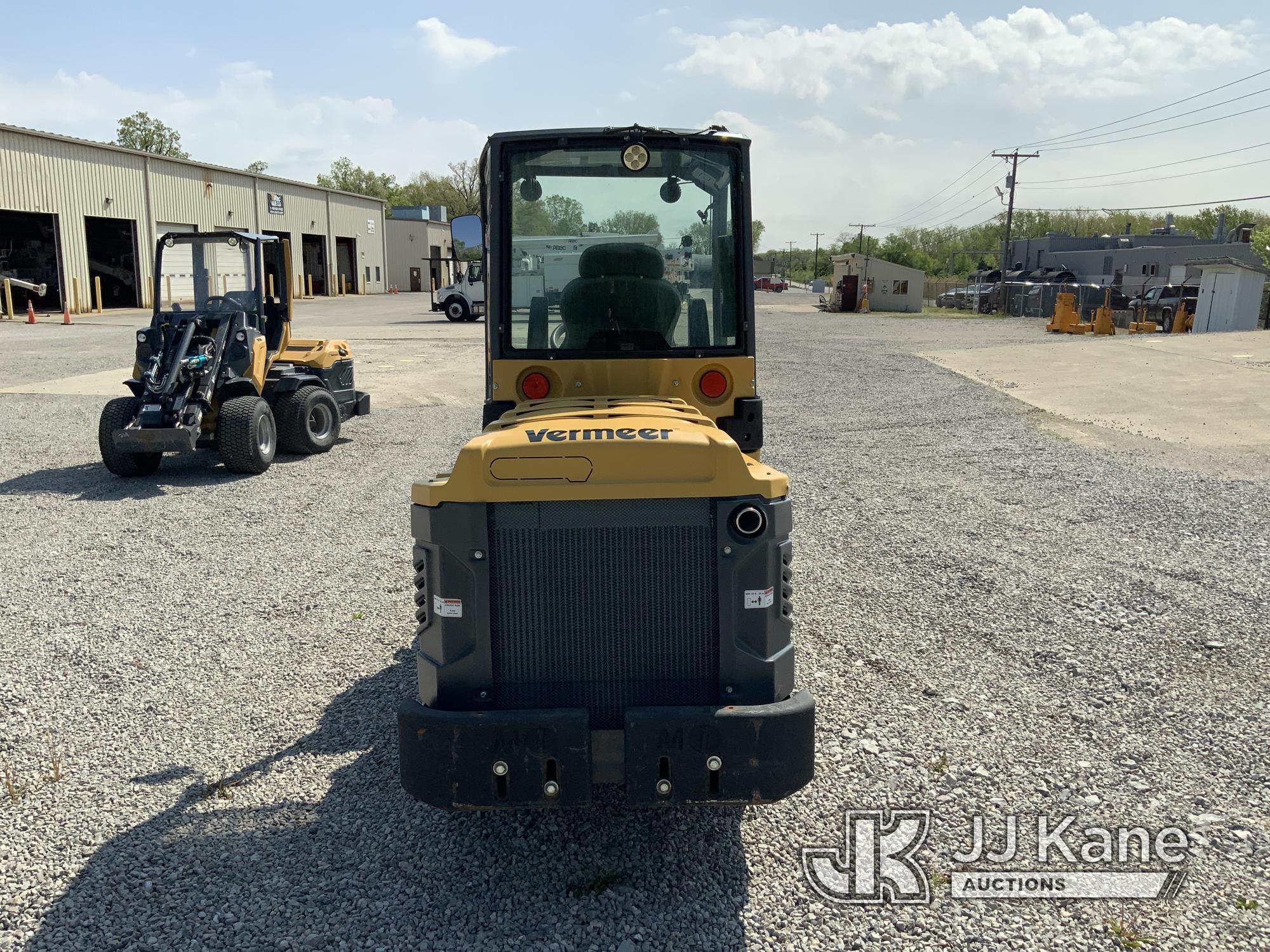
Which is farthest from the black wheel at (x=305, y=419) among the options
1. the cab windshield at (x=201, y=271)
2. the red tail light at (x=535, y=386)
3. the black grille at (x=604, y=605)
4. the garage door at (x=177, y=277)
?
the black grille at (x=604, y=605)

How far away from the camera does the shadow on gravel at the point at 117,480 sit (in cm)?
909

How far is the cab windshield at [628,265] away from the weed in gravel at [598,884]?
7.27 feet

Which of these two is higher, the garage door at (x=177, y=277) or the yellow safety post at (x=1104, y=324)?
the garage door at (x=177, y=277)

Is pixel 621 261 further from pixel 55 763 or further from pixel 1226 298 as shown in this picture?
pixel 1226 298

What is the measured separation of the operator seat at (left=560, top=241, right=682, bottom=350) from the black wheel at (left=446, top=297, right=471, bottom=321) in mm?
31256

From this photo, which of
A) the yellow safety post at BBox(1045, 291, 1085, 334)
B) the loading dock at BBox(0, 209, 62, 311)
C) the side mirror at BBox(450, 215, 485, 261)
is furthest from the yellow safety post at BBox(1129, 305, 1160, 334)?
the loading dock at BBox(0, 209, 62, 311)

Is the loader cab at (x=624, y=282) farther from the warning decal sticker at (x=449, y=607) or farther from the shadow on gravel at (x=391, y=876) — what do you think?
the shadow on gravel at (x=391, y=876)

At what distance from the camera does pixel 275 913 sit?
3.21 metres

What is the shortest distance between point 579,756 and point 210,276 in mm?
8691

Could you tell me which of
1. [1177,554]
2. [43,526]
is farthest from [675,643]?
[43,526]

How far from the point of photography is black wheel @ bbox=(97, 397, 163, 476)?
941 cm

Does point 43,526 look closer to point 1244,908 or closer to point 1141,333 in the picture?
point 1244,908

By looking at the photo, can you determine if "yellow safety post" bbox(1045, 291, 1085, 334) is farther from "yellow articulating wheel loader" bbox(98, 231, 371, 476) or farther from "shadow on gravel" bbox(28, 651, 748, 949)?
"shadow on gravel" bbox(28, 651, 748, 949)

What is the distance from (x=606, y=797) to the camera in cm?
348
